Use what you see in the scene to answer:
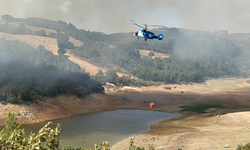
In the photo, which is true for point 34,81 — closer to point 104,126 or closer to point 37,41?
point 104,126

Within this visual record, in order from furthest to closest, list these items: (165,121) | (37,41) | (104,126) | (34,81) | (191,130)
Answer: (37,41)
(34,81)
(165,121)
(104,126)
(191,130)

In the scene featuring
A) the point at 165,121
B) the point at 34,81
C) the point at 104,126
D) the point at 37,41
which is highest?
the point at 37,41

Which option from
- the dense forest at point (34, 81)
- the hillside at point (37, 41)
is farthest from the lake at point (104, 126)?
the hillside at point (37, 41)

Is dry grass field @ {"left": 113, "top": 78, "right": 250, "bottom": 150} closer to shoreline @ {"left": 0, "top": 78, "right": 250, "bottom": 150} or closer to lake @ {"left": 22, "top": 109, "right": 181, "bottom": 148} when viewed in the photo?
shoreline @ {"left": 0, "top": 78, "right": 250, "bottom": 150}

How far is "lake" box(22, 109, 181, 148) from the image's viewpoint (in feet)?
157

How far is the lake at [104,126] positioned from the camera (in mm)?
47781

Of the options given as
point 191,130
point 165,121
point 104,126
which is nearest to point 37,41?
point 104,126

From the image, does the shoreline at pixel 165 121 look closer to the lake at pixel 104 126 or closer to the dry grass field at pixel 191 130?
the dry grass field at pixel 191 130

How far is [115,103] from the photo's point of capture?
90.8m

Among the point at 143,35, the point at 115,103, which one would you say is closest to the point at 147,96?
the point at 115,103

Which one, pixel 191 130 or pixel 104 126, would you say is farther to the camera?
pixel 104 126

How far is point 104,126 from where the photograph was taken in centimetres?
5884

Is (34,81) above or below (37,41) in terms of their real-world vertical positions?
below

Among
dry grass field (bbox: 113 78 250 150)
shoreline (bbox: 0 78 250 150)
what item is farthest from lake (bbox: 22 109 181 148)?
dry grass field (bbox: 113 78 250 150)
